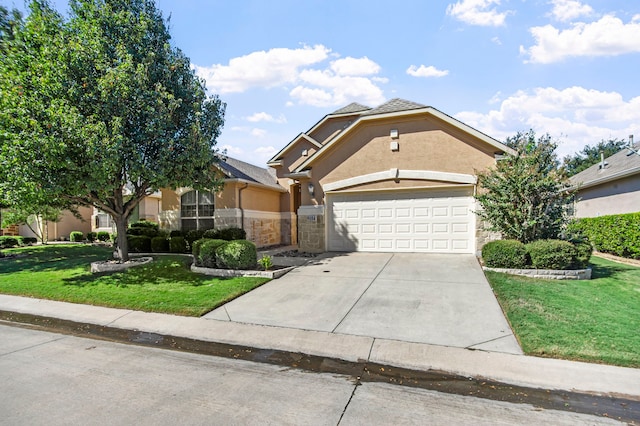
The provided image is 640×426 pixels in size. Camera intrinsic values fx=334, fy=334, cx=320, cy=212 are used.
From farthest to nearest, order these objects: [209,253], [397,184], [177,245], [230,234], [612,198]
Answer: [612,198], [177,245], [230,234], [397,184], [209,253]

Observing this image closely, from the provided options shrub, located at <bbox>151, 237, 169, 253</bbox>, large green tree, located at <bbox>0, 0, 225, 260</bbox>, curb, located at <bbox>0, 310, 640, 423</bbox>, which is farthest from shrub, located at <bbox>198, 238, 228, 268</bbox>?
shrub, located at <bbox>151, 237, 169, 253</bbox>

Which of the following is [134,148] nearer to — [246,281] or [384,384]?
[246,281]

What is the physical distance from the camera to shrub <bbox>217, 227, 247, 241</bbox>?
14.5 meters

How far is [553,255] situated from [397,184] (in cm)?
576

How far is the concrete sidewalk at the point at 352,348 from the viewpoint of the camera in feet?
13.5

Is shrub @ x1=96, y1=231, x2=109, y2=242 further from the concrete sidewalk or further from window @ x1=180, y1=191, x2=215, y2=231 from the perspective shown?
the concrete sidewalk

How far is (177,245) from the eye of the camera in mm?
14836

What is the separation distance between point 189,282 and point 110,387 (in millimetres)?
5342

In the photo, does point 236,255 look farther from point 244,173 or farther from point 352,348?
point 244,173

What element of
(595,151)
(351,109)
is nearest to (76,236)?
(351,109)

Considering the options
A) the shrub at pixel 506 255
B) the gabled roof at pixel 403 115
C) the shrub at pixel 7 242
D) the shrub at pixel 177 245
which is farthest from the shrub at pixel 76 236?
the shrub at pixel 506 255

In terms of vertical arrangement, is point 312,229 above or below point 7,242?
above

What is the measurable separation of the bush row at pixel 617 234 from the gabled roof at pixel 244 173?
43.8ft

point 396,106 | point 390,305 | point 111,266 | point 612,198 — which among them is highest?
point 396,106
